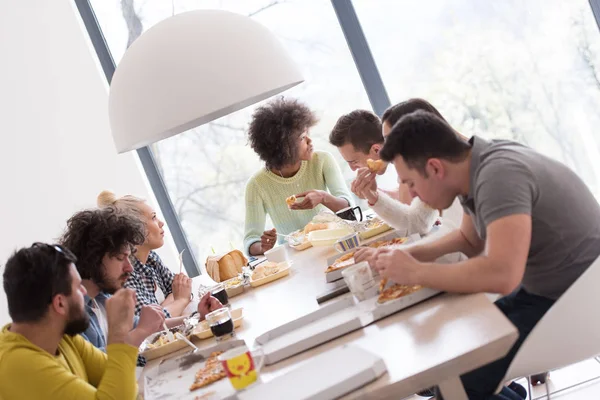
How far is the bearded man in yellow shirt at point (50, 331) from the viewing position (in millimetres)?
1802

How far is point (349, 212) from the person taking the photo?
9.64 ft

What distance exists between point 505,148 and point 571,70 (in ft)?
9.73

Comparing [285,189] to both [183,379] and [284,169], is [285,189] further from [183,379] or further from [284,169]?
[183,379]

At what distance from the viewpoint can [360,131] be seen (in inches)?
129

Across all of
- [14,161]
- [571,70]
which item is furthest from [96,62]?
[571,70]

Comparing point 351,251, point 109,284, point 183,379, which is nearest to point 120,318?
point 183,379

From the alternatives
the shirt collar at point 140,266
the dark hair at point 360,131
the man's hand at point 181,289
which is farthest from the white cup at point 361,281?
the shirt collar at point 140,266

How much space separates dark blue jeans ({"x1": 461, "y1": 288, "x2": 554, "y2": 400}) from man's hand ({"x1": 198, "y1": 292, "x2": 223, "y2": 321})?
3.10ft

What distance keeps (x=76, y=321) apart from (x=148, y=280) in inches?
52.7

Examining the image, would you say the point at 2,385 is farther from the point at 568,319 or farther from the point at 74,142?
the point at 74,142

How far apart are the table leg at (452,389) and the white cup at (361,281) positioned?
0.52m

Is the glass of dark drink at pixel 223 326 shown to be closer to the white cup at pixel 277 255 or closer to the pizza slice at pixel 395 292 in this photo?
the pizza slice at pixel 395 292

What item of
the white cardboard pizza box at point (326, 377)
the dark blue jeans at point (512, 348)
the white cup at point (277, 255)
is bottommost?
the dark blue jeans at point (512, 348)

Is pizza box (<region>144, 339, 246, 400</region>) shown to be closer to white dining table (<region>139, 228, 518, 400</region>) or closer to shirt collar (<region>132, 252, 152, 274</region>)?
white dining table (<region>139, 228, 518, 400</region>)
